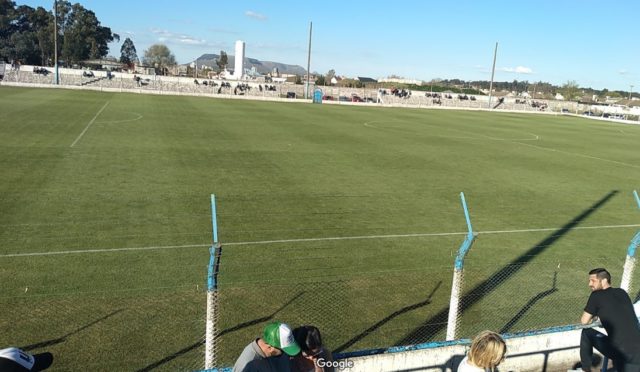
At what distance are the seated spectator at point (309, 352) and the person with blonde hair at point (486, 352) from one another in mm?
1338

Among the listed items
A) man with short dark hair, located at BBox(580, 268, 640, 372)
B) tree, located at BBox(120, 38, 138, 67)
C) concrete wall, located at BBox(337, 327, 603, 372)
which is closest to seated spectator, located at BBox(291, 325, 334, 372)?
concrete wall, located at BBox(337, 327, 603, 372)

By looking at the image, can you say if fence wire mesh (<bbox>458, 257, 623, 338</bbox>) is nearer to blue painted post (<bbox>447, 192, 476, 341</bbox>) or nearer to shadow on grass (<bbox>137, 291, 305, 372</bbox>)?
A: blue painted post (<bbox>447, 192, 476, 341</bbox>)

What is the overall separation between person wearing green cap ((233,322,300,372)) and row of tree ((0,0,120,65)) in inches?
4247

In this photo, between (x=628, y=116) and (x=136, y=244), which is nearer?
(x=136, y=244)

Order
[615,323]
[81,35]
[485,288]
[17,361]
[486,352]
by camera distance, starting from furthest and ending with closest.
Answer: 1. [81,35]
2. [485,288]
3. [615,323]
4. [486,352]
5. [17,361]

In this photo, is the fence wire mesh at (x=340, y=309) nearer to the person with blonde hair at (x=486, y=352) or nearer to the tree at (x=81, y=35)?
the person with blonde hair at (x=486, y=352)

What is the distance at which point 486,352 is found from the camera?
4328 mm

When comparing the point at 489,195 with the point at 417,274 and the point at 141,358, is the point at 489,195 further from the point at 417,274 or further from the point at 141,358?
the point at 141,358

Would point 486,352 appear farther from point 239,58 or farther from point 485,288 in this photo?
point 239,58

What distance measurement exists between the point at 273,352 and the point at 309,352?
39 centimetres

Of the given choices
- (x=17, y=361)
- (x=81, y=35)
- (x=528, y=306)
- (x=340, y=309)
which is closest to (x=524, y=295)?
(x=528, y=306)

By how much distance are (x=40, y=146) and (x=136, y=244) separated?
11.7 m

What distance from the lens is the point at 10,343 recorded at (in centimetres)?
638

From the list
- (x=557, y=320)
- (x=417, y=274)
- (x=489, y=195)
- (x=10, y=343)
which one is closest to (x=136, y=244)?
(x=10, y=343)
